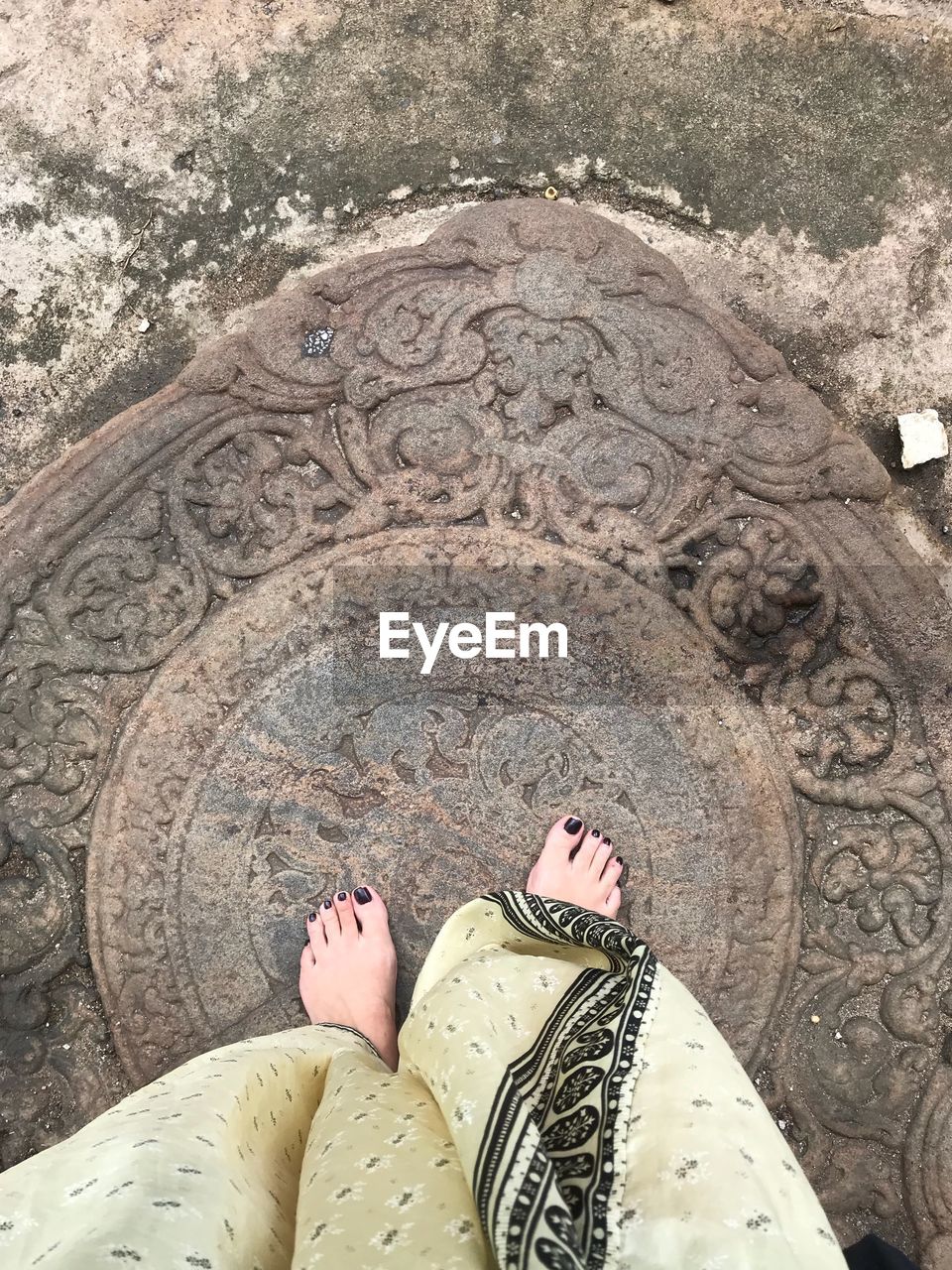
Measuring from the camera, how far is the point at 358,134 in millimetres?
2131

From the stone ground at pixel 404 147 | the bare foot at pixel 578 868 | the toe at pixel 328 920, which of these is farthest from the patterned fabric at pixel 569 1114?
the stone ground at pixel 404 147

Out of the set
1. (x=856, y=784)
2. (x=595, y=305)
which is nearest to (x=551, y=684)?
(x=856, y=784)

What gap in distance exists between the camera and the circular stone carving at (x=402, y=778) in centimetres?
189

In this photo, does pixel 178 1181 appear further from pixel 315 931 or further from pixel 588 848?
pixel 588 848

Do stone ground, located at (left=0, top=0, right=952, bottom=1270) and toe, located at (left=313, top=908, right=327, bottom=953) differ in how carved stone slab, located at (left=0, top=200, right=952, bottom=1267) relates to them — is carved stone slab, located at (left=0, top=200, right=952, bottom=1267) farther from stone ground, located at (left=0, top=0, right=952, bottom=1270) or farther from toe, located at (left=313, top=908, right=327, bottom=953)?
stone ground, located at (left=0, top=0, right=952, bottom=1270)

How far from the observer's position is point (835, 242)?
2.10 meters

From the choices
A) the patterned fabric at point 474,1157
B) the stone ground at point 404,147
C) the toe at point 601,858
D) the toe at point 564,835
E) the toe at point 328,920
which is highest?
the stone ground at point 404,147

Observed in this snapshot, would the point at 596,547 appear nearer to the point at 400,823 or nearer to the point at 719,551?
the point at 719,551

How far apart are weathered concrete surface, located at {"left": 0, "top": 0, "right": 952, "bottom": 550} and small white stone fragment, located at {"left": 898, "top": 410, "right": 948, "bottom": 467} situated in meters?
0.45

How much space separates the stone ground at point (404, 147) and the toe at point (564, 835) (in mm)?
1173

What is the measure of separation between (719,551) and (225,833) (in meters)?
1.15

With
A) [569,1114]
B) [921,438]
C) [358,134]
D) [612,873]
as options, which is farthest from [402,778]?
[358,134]

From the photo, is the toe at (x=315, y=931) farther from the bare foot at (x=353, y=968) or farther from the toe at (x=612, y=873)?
the toe at (x=612, y=873)

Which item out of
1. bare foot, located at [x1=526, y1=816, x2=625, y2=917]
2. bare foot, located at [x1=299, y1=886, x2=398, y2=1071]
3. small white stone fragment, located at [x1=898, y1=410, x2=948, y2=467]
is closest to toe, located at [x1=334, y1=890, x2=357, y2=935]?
bare foot, located at [x1=299, y1=886, x2=398, y2=1071]
